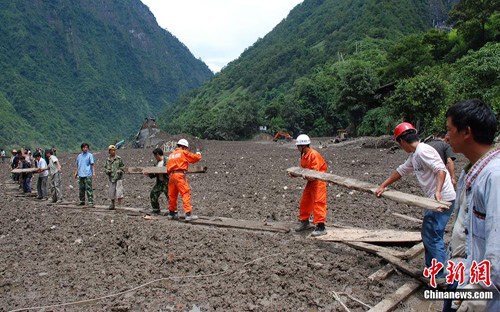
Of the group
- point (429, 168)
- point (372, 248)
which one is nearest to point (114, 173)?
point (372, 248)

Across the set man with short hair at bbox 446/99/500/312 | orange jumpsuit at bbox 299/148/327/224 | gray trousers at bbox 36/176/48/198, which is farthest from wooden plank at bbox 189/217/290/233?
gray trousers at bbox 36/176/48/198

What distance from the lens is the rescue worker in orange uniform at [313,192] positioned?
642 cm

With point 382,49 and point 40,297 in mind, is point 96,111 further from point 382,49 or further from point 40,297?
point 40,297

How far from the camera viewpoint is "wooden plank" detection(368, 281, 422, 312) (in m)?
4.19

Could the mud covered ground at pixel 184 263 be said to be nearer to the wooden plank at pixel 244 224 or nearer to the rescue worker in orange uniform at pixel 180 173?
the wooden plank at pixel 244 224

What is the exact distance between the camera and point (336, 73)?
246 ft

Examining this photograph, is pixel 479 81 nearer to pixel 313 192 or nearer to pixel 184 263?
pixel 313 192

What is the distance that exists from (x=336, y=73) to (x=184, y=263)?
2874 inches

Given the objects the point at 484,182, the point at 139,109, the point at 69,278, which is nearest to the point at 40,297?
the point at 69,278

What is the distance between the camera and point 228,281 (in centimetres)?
522

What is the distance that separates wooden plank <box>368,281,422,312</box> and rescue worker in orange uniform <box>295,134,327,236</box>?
6.22 ft

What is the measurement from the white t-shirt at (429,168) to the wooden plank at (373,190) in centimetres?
19

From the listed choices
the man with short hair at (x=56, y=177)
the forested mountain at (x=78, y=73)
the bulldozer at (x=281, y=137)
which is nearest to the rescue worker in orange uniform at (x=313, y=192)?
the man with short hair at (x=56, y=177)

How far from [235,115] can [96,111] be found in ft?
249
